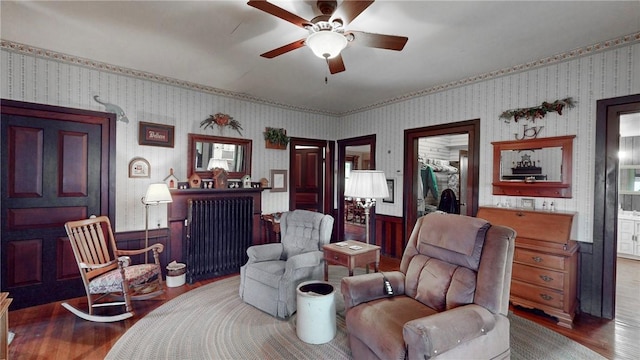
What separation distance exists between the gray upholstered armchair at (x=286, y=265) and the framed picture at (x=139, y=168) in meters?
1.85

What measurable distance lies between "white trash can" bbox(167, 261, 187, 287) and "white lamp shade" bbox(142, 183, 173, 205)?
35.2 inches

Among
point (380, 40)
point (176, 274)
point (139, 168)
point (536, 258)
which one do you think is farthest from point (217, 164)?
point (536, 258)

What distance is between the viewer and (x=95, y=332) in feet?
8.47

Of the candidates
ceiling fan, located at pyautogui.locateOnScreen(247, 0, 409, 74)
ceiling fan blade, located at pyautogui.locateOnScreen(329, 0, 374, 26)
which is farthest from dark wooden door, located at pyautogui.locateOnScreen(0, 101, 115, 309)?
ceiling fan blade, located at pyautogui.locateOnScreen(329, 0, 374, 26)

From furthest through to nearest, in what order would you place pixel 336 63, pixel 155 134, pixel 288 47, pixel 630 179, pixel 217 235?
pixel 630 179 < pixel 217 235 < pixel 155 134 < pixel 336 63 < pixel 288 47

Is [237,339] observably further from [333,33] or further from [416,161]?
[416,161]

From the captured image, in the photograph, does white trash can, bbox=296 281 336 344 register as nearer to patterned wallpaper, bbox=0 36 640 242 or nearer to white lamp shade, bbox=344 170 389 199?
white lamp shade, bbox=344 170 389 199

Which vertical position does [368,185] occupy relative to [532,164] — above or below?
below

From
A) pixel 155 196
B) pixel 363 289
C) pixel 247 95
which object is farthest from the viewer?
pixel 247 95

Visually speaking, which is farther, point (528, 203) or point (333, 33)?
point (528, 203)

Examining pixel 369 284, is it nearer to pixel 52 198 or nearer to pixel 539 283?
pixel 539 283

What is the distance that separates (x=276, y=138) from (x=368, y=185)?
8.65 feet

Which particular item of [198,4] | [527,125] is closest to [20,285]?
[198,4]

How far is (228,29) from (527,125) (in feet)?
11.3
